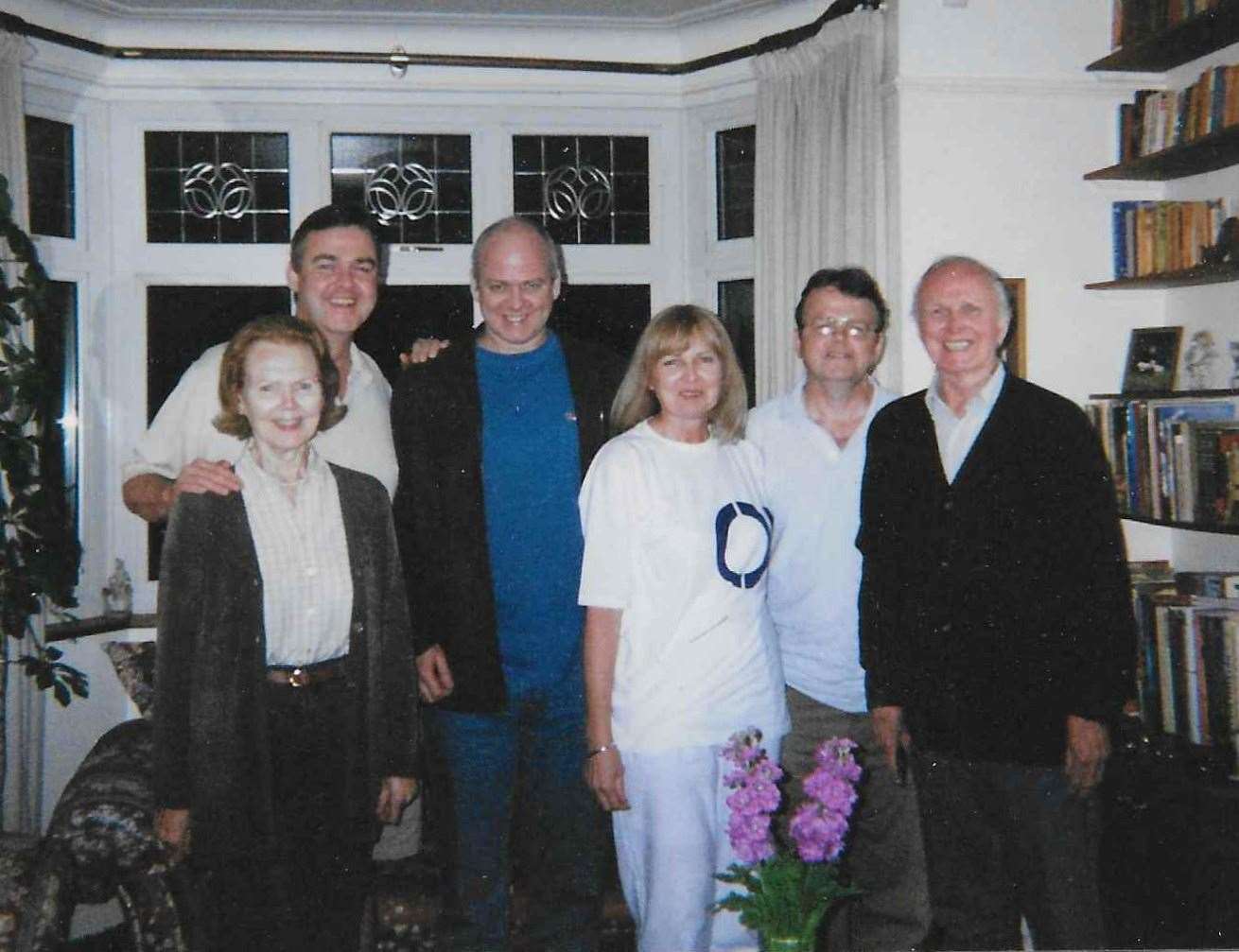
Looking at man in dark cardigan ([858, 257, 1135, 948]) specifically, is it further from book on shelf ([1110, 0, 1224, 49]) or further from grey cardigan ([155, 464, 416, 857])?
book on shelf ([1110, 0, 1224, 49])

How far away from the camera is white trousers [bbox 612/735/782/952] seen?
1.81 meters

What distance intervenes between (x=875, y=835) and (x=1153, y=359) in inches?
67.6

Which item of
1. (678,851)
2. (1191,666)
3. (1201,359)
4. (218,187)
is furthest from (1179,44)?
(218,187)

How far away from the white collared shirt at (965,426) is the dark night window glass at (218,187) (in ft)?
9.23

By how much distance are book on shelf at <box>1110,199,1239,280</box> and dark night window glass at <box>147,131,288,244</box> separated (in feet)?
9.47

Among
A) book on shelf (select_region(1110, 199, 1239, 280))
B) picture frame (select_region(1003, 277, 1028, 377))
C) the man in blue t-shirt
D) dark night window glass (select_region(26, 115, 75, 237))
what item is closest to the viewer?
the man in blue t-shirt

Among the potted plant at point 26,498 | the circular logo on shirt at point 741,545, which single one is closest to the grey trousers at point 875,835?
the circular logo on shirt at point 741,545

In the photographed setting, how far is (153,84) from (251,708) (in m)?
2.95

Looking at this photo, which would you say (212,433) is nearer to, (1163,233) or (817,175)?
(817,175)

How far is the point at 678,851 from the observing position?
183cm

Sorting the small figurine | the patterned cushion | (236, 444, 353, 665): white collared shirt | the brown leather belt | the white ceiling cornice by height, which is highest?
the white ceiling cornice

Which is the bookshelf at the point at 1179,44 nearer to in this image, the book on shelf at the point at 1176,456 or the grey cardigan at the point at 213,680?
the book on shelf at the point at 1176,456

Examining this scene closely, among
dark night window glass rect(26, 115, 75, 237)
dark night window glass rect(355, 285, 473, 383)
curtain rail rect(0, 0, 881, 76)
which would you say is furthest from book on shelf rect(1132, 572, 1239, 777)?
dark night window glass rect(26, 115, 75, 237)

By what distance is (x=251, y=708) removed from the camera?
1779 mm
